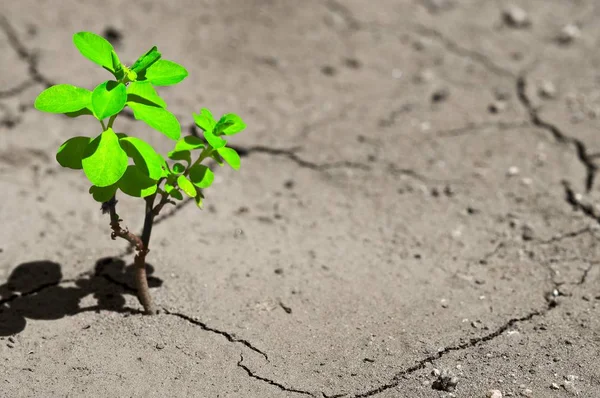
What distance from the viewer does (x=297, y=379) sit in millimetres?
2516

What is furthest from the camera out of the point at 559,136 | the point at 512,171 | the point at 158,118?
the point at 559,136

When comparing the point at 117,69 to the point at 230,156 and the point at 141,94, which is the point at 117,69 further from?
the point at 230,156

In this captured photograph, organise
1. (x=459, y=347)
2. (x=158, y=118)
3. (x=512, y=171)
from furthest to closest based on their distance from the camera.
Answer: (x=512, y=171), (x=459, y=347), (x=158, y=118)

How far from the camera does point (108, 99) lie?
2148 mm

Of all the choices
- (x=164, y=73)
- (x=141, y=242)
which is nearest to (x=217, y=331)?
(x=141, y=242)

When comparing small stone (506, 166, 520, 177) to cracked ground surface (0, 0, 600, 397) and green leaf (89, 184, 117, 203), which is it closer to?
cracked ground surface (0, 0, 600, 397)

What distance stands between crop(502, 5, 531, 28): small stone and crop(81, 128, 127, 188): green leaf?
312 centimetres

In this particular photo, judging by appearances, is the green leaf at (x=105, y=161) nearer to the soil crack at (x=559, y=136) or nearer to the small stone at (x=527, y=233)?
the small stone at (x=527, y=233)

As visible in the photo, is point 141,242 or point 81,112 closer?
point 81,112

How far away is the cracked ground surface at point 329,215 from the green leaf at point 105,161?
697 mm

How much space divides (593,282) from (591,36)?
2.13m

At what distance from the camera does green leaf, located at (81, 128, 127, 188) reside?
2195mm

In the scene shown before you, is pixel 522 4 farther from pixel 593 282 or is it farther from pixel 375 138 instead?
pixel 593 282

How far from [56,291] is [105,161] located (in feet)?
2.84
